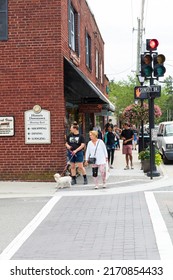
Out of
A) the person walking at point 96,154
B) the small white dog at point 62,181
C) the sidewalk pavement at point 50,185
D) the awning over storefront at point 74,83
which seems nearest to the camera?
the sidewalk pavement at point 50,185

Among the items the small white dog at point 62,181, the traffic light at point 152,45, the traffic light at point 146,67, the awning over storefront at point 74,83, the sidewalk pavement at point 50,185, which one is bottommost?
the sidewalk pavement at point 50,185

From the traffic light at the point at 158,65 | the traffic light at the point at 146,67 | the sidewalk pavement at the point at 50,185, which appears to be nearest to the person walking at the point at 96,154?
the sidewalk pavement at the point at 50,185

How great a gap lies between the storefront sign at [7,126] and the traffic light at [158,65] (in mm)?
4470

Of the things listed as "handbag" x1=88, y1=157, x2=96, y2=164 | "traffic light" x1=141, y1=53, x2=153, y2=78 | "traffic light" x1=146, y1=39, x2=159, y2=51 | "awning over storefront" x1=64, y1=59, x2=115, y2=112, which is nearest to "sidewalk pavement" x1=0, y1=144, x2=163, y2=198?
"handbag" x1=88, y1=157, x2=96, y2=164

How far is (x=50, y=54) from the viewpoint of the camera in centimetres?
1396

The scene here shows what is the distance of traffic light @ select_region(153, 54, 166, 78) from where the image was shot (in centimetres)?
1413

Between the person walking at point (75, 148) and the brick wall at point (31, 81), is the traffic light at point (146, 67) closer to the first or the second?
the brick wall at point (31, 81)

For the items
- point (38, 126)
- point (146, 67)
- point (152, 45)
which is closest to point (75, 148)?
point (38, 126)

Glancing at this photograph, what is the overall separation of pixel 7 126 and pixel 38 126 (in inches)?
37.2

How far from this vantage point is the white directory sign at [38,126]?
46.1 ft

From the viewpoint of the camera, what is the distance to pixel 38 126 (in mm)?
14078

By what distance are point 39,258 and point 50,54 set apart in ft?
28.5

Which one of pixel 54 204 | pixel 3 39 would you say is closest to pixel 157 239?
pixel 54 204
